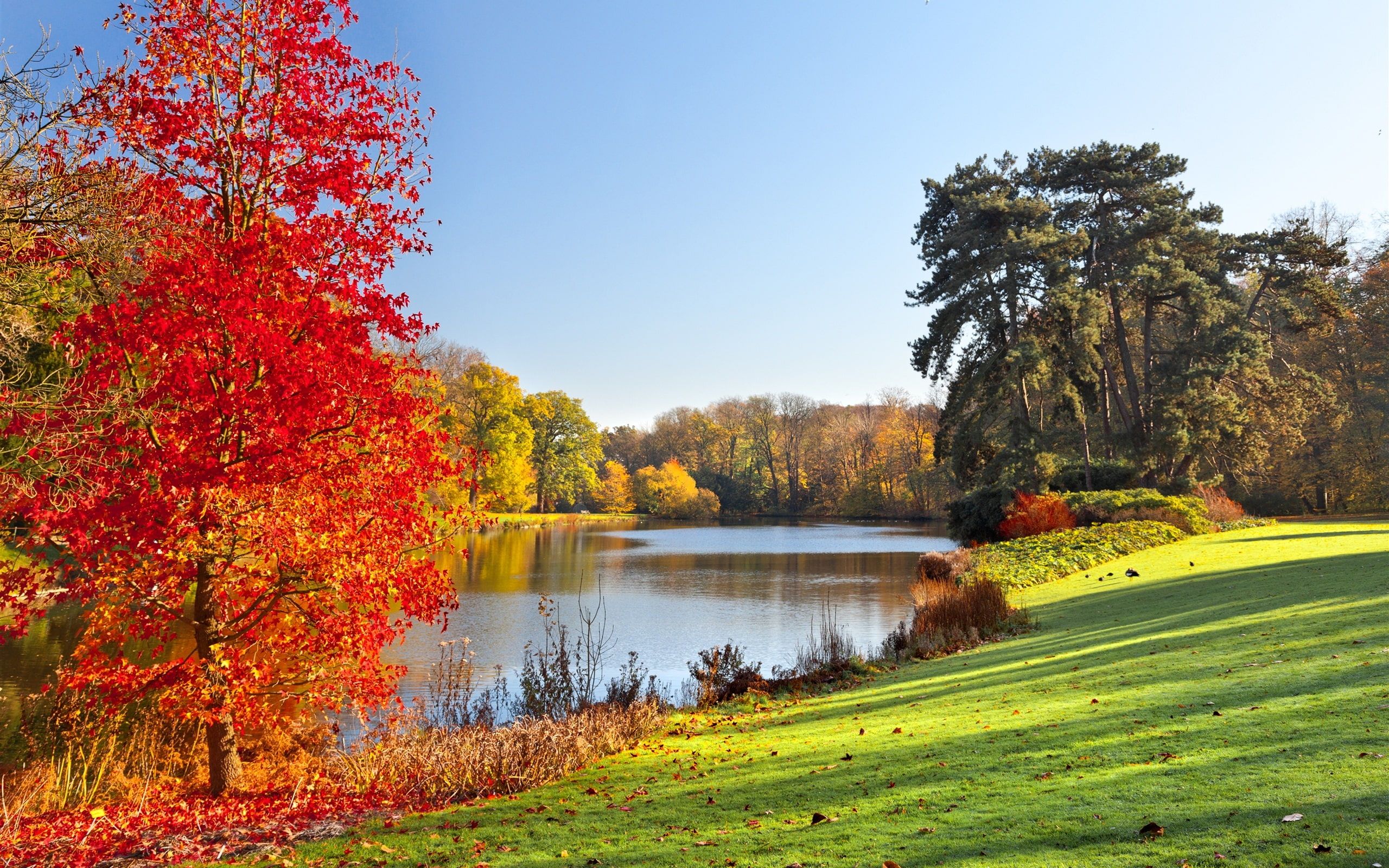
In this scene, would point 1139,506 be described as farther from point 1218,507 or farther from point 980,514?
point 980,514

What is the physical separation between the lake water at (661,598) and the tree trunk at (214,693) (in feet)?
8.44

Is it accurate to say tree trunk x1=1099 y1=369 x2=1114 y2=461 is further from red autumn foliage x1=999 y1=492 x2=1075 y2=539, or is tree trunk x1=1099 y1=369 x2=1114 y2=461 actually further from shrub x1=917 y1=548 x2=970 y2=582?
shrub x1=917 y1=548 x2=970 y2=582

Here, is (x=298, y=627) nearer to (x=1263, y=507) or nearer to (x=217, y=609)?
(x=217, y=609)

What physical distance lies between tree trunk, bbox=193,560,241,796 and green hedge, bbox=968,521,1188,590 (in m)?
11.8

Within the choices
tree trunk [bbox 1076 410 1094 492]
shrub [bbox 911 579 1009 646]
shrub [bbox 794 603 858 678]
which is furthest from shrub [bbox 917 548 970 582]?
tree trunk [bbox 1076 410 1094 492]

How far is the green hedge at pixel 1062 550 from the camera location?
16.0m

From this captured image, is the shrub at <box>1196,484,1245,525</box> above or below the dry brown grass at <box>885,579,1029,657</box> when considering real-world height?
above

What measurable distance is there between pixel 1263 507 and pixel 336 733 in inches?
1515

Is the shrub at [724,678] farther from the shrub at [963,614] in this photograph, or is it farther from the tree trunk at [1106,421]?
the tree trunk at [1106,421]

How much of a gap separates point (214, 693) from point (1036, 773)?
6.22 meters

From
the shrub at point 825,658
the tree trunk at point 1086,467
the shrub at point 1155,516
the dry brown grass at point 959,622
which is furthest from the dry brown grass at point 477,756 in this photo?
the tree trunk at point 1086,467

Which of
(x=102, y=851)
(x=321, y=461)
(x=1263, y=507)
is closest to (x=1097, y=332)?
(x=1263, y=507)

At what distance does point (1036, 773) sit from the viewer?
4.53 meters

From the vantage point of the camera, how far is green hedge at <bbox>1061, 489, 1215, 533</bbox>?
21.0 meters
